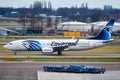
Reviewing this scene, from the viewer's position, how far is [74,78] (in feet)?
158

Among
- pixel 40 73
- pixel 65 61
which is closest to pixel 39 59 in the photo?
pixel 65 61

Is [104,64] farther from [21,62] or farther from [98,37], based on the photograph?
[98,37]

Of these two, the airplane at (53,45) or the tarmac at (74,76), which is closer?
the tarmac at (74,76)

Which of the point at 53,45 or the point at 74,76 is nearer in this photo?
the point at 74,76

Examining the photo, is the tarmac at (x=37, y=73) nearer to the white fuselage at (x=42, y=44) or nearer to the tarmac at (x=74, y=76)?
the tarmac at (x=74, y=76)

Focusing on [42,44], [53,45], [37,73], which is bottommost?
[37,73]

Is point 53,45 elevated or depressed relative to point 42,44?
depressed


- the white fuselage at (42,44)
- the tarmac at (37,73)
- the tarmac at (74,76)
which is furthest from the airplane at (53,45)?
the tarmac at (74,76)

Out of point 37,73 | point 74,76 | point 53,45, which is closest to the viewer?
point 74,76

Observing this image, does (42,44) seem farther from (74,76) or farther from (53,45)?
(74,76)

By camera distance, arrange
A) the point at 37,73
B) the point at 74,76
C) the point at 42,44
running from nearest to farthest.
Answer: the point at 74,76, the point at 37,73, the point at 42,44

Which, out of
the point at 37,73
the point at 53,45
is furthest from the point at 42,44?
the point at 37,73

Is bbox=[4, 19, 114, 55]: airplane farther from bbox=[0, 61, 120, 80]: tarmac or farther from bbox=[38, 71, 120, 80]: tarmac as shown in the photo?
bbox=[38, 71, 120, 80]: tarmac

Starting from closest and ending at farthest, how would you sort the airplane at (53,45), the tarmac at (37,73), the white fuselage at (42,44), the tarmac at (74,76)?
the tarmac at (74,76)
the tarmac at (37,73)
the airplane at (53,45)
the white fuselage at (42,44)
